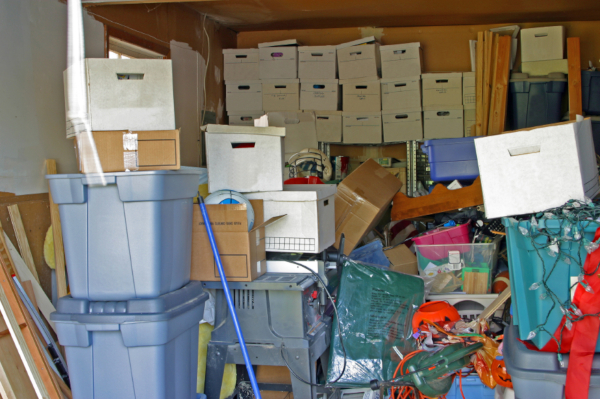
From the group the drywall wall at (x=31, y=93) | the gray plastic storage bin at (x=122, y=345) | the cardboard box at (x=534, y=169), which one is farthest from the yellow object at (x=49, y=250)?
the cardboard box at (x=534, y=169)

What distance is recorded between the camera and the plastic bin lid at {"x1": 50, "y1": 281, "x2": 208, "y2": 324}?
1.57 metres

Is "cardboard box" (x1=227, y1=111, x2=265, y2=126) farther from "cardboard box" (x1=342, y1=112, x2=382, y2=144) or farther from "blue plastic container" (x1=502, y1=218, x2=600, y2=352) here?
"blue plastic container" (x1=502, y1=218, x2=600, y2=352)

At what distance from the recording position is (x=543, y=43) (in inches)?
152

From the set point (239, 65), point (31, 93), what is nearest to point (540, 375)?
point (31, 93)

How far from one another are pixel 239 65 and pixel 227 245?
8.64 ft

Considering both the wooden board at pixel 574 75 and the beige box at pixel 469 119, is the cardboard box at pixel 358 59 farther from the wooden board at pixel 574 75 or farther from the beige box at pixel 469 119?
the wooden board at pixel 574 75

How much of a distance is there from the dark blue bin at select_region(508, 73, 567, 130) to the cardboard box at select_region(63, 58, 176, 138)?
10.1 feet

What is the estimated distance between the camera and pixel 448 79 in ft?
12.8

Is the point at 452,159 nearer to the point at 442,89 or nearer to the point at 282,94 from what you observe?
the point at 442,89

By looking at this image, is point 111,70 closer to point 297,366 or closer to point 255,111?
point 297,366

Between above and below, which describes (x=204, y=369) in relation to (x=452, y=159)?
below

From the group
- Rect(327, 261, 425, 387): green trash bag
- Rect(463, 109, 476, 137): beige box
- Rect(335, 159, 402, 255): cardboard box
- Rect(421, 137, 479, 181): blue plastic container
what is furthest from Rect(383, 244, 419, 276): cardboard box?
Rect(463, 109, 476, 137): beige box

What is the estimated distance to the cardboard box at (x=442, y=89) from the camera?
3889 mm

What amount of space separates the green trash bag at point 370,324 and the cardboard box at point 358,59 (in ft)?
7.54
